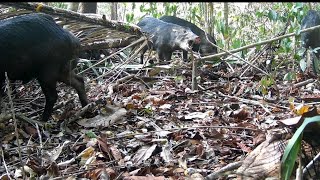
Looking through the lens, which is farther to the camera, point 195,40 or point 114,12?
point 114,12

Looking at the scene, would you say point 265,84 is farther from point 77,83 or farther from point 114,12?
point 114,12


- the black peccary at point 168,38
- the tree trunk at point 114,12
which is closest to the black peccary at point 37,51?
the black peccary at point 168,38

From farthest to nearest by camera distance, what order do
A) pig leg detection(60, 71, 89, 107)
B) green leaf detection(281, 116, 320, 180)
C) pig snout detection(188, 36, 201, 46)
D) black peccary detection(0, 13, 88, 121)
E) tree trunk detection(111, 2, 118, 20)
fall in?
1. tree trunk detection(111, 2, 118, 20)
2. pig snout detection(188, 36, 201, 46)
3. pig leg detection(60, 71, 89, 107)
4. black peccary detection(0, 13, 88, 121)
5. green leaf detection(281, 116, 320, 180)

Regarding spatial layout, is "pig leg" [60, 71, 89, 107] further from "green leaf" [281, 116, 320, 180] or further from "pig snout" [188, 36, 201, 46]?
"green leaf" [281, 116, 320, 180]

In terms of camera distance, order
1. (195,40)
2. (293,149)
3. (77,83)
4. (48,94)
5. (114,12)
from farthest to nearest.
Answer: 1. (114,12)
2. (195,40)
3. (77,83)
4. (48,94)
5. (293,149)

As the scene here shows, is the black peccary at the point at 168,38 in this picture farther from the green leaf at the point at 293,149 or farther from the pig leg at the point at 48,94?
the green leaf at the point at 293,149

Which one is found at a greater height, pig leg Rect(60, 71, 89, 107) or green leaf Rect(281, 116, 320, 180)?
green leaf Rect(281, 116, 320, 180)

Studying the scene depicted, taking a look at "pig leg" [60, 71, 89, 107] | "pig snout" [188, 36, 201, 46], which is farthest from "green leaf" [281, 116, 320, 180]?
"pig snout" [188, 36, 201, 46]

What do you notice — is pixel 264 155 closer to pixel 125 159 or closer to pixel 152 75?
pixel 125 159

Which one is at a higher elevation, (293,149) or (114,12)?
(293,149)

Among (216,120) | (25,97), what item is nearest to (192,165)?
(216,120)

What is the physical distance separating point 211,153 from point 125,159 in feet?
1.85

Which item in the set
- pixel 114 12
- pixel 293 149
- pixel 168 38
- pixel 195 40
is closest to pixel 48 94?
pixel 293 149

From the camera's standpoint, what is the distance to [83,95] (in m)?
4.91
